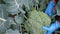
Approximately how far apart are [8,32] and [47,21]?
0.26 metres

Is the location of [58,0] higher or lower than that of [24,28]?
higher

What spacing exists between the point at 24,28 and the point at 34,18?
0.10m

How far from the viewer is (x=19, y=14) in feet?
4.56

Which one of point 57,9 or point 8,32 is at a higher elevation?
point 57,9

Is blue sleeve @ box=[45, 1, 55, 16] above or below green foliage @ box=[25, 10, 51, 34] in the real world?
above

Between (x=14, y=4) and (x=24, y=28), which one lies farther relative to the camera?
(x=24, y=28)

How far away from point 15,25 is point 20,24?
0.03 meters

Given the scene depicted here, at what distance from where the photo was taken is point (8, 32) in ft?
4.33

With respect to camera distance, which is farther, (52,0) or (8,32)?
(52,0)

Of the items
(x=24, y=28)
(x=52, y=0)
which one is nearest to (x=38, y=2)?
(x=52, y=0)

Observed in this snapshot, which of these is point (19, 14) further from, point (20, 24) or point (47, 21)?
point (47, 21)

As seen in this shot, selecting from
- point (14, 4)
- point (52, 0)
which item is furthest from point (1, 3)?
point (52, 0)

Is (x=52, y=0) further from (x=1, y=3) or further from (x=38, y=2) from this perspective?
(x=1, y=3)

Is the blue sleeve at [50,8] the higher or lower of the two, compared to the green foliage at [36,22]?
higher
